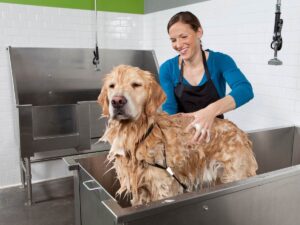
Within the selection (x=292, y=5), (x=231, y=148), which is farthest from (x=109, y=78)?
(x=292, y=5)

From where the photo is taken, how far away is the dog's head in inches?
47.0

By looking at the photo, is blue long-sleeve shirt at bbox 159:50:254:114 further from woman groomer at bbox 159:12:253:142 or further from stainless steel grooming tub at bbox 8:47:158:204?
stainless steel grooming tub at bbox 8:47:158:204

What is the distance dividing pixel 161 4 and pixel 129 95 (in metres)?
2.32

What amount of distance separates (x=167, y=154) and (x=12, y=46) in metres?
2.29

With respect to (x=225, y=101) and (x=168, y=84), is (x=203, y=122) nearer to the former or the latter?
(x=225, y=101)

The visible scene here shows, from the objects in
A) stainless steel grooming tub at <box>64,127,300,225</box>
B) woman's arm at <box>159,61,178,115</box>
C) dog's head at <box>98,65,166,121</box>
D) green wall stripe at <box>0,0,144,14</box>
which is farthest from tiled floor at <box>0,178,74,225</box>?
green wall stripe at <box>0,0,144,14</box>

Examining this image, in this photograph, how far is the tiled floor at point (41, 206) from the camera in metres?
2.49

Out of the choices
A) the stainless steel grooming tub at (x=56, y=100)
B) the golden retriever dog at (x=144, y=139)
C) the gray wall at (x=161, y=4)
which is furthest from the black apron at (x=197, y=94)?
the gray wall at (x=161, y=4)

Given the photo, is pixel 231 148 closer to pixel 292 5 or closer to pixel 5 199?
pixel 292 5

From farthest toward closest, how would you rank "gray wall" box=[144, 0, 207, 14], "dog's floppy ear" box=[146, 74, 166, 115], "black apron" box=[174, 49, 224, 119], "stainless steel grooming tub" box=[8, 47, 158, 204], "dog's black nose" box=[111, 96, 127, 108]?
"gray wall" box=[144, 0, 207, 14], "stainless steel grooming tub" box=[8, 47, 158, 204], "black apron" box=[174, 49, 224, 119], "dog's floppy ear" box=[146, 74, 166, 115], "dog's black nose" box=[111, 96, 127, 108]

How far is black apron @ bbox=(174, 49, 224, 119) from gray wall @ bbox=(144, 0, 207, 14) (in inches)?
54.4

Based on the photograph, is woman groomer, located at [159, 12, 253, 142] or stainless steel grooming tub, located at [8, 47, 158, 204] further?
stainless steel grooming tub, located at [8, 47, 158, 204]

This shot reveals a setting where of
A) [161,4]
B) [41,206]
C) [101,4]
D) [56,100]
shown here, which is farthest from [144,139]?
[101,4]

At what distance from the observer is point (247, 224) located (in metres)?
1.11
